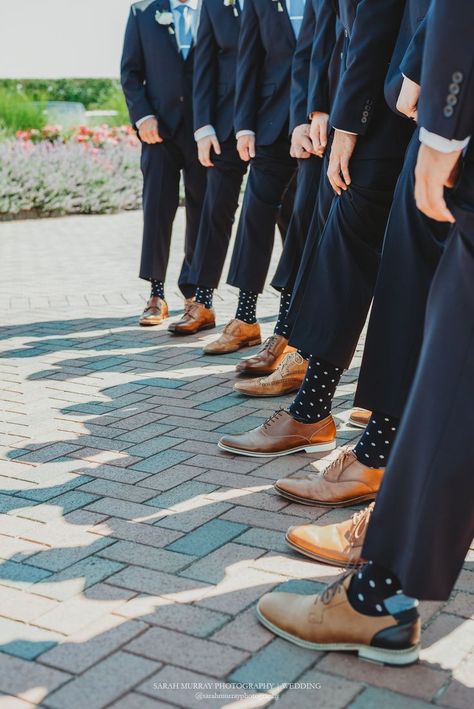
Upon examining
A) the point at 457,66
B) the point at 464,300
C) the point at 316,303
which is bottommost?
the point at 316,303

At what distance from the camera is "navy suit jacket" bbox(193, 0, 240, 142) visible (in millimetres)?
5309

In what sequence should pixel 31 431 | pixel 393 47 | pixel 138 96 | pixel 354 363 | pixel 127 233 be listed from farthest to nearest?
1. pixel 127 233
2. pixel 138 96
3. pixel 354 363
4. pixel 31 431
5. pixel 393 47

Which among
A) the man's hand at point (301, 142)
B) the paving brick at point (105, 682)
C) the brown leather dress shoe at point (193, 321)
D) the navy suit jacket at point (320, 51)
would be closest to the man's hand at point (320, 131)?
the navy suit jacket at point (320, 51)

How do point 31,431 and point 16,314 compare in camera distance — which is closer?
point 31,431

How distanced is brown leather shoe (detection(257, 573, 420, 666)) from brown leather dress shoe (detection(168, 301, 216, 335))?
3.40 metres

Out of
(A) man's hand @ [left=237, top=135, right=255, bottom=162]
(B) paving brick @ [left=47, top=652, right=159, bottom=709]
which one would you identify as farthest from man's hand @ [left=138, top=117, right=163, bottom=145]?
(B) paving brick @ [left=47, top=652, right=159, bottom=709]

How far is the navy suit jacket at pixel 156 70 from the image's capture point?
5809 mm

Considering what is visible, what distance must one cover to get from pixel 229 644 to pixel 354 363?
2815 mm

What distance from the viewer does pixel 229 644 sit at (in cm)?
211

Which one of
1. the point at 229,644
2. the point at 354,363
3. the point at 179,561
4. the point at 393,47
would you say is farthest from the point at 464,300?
the point at 354,363

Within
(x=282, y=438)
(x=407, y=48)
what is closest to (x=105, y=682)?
(x=282, y=438)

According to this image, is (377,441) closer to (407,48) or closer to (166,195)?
(407,48)

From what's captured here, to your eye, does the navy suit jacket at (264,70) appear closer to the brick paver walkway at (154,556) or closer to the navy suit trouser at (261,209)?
the navy suit trouser at (261,209)

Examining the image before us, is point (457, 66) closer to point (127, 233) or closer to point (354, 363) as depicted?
point (354, 363)
